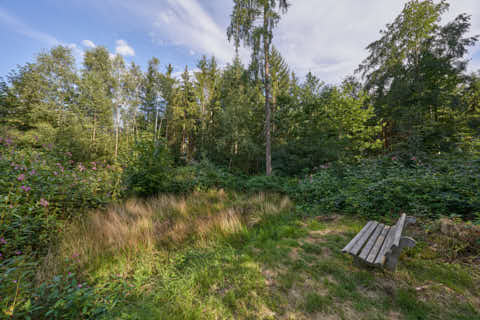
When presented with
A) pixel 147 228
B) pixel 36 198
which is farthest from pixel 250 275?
pixel 36 198

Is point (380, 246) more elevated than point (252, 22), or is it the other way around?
point (252, 22)

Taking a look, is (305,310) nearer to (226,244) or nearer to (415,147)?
(226,244)

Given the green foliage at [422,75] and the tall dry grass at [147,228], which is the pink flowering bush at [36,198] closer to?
A: the tall dry grass at [147,228]

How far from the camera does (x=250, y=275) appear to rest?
2197 mm

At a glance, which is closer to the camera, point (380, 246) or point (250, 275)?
point (250, 275)

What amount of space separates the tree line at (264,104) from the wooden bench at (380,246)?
585cm

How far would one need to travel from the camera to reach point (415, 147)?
7.25 meters

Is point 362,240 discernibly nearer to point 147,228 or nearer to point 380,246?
point 380,246

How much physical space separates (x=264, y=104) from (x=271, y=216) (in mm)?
12135

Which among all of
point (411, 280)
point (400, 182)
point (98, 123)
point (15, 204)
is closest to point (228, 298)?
point (411, 280)

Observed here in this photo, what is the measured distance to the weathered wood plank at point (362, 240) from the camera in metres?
2.23

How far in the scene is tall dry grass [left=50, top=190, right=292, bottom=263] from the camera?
2.58m

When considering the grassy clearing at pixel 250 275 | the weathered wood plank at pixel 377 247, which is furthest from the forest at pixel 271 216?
the weathered wood plank at pixel 377 247

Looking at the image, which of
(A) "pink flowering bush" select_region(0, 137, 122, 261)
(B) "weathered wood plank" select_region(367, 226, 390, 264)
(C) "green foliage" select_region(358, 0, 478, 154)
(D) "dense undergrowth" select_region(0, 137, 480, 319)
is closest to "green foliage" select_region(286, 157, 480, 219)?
(D) "dense undergrowth" select_region(0, 137, 480, 319)
